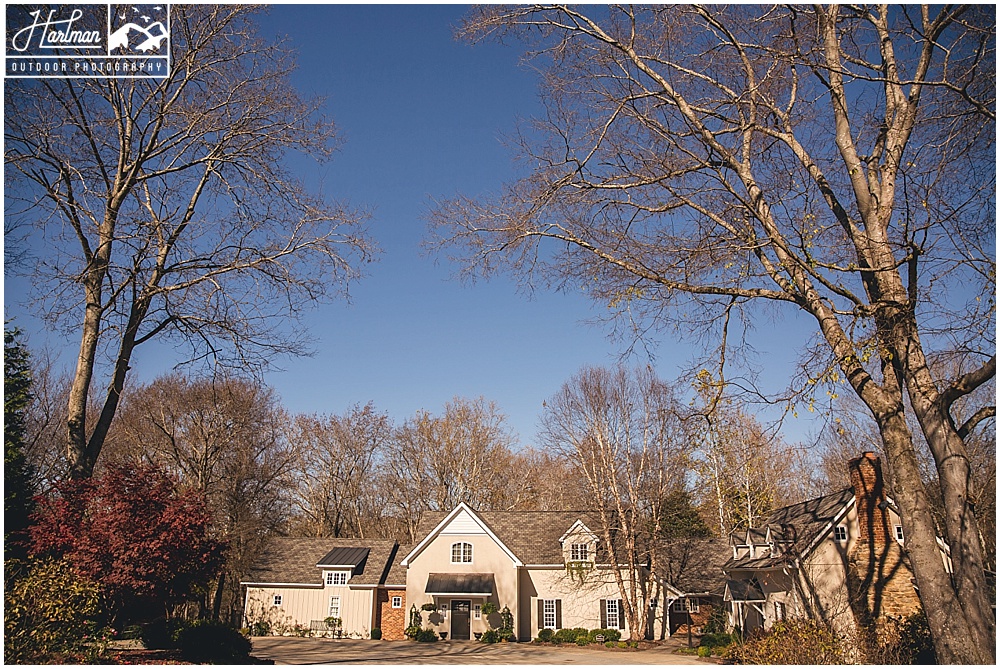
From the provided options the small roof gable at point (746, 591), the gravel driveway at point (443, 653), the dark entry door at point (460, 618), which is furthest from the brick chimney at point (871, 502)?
the dark entry door at point (460, 618)

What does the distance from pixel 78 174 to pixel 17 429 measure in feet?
20.3

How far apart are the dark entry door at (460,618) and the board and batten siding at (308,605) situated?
379cm

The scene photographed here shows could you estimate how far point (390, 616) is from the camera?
30.0 m

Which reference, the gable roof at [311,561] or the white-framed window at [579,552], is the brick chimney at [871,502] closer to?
the white-framed window at [579,552]

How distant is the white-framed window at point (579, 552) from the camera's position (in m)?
28.8

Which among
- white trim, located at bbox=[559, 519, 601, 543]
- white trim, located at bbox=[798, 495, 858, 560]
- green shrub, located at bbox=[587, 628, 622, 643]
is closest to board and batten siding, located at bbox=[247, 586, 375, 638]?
white trim, located at bbox=[559, 519, 601, 543]

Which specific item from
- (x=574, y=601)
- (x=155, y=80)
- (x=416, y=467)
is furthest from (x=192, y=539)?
(x=416, y=467)

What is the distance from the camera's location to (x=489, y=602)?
28.1m

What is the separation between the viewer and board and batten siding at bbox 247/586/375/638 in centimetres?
2984

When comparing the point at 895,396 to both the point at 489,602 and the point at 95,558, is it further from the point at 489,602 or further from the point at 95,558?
the point at 489,602

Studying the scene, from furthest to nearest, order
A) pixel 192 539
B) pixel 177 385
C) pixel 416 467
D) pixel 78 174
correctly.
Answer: pixel 416 467 < pixel 177 385 < pixel 192 539 < pixel 78 174

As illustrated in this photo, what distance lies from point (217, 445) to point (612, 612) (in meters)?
17.4

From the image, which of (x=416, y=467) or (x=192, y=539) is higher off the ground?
(x=416, y=467)

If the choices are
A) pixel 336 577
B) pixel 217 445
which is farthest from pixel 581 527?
pixel 217 445
